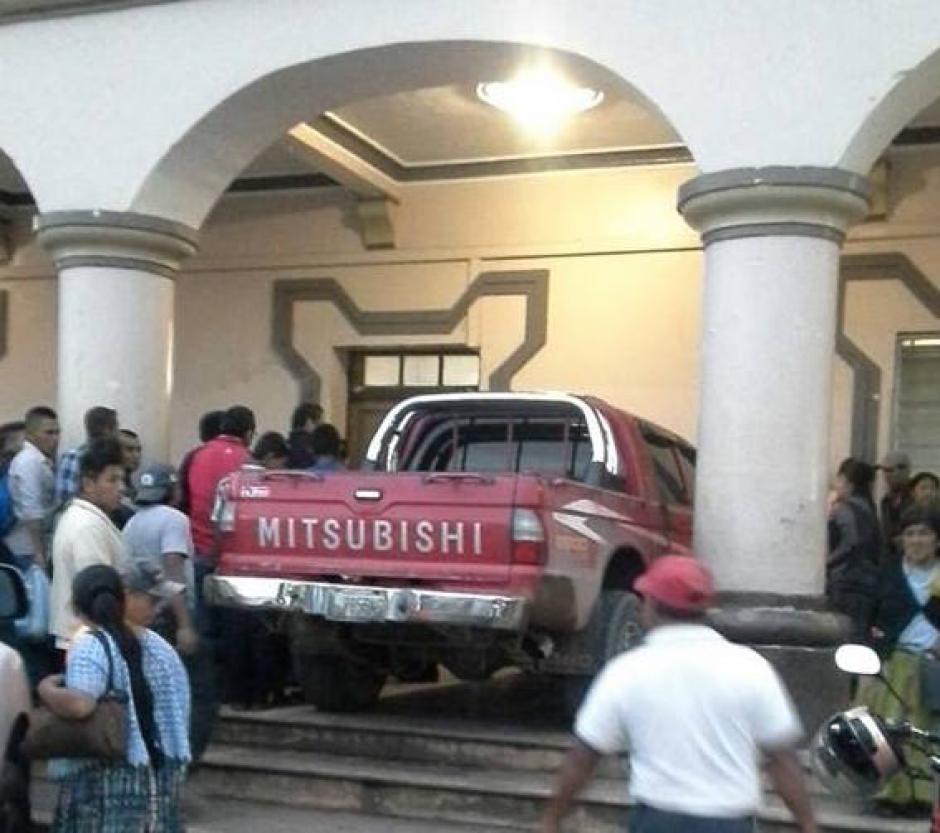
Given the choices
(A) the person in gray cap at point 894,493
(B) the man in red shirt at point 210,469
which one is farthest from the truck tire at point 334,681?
(A) the person in gray cap at point 894,493

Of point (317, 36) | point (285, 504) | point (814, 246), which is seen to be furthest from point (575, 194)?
point (285, 504)

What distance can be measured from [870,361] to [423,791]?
555 cm

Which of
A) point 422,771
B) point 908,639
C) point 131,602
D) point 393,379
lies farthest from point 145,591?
point 393,379

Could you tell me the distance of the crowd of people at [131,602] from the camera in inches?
201

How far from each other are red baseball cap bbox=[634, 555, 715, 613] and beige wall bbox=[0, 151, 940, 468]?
24.8 ft

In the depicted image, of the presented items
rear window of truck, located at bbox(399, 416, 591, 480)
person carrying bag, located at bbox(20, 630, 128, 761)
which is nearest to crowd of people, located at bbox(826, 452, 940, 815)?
rear window of truck, located at bbox(399, 416, 591, 480)

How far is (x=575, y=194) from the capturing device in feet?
42.1

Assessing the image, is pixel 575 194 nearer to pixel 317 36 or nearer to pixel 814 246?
pixel 317 36

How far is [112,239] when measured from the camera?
980 cm

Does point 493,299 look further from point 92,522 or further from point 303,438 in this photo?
point 92,522

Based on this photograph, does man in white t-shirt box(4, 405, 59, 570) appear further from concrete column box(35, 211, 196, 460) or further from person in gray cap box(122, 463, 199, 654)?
person in gray cap box(122, 463, 199, 654)

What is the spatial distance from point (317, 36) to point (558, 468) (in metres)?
2.96

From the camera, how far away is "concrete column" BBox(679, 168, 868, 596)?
8.21 meters

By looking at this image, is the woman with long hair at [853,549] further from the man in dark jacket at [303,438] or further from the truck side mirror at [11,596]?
the truck side mirror at [11,596]
